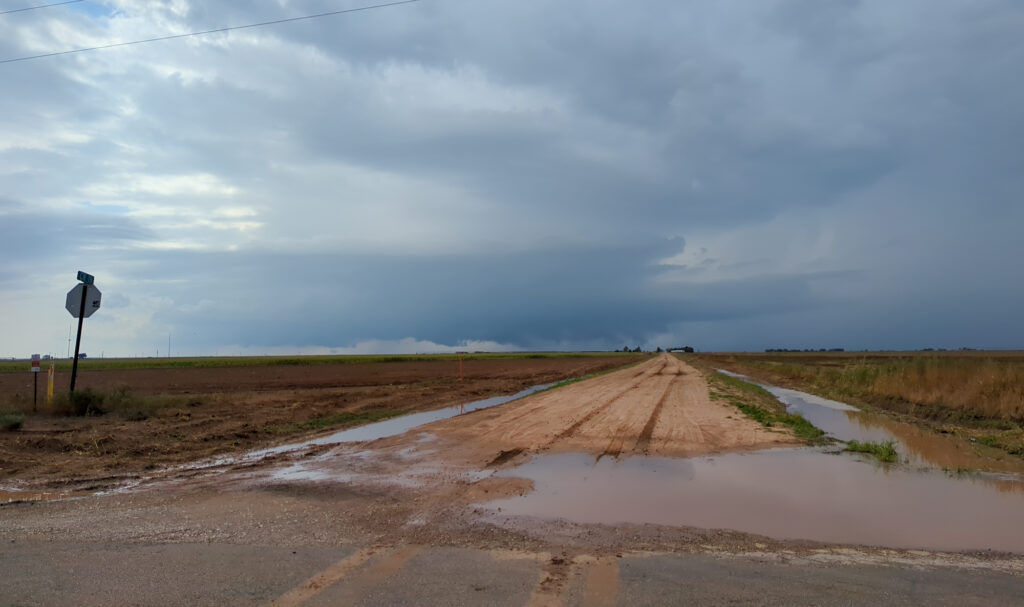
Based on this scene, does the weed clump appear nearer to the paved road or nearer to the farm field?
the paved road

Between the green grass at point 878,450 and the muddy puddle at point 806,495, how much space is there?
29cm

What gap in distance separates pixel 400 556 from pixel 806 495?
6.32m

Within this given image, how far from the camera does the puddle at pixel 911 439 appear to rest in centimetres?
1238

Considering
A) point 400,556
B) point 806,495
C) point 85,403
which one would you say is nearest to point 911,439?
point 806,495

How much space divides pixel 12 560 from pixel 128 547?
93cm

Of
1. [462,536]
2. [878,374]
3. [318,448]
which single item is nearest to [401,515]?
[462,536]

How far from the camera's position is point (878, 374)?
29.8 meters

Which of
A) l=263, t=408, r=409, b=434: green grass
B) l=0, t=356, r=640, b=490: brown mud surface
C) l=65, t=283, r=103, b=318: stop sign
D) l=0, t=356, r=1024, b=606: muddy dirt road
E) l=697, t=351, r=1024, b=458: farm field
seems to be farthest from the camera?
l=65, t=283, r=103, b=318: stop sign

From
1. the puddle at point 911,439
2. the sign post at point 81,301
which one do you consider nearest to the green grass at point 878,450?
the puddle at point 911,439

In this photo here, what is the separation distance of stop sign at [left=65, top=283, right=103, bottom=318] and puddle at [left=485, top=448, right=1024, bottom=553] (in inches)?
607

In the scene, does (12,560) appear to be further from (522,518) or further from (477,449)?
(477,449)

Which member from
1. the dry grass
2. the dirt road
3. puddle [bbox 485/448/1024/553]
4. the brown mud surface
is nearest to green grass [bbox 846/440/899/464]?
puddle [bbox 485/448/1024/553]

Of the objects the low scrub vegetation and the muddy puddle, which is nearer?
the muddy puddle

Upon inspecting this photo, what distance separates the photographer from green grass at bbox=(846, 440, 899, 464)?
12595 millimetres
